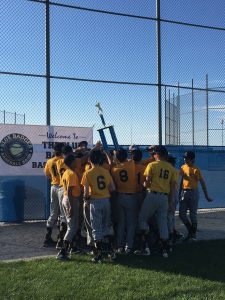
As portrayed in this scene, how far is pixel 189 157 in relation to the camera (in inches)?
383

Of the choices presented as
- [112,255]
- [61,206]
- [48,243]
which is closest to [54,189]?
[61,206]

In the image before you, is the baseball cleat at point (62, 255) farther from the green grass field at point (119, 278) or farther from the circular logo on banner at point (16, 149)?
the circular logo on banner at point (16, 149)

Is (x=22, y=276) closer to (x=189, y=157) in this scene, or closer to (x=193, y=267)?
(x=193, y=267)

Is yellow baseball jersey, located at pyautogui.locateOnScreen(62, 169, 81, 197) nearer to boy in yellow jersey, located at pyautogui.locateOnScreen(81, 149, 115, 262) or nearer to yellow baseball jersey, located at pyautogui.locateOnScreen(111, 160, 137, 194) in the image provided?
boy in yellow jersey, located at pyautogui.locateOnScreen(81, 149, 115, 262)

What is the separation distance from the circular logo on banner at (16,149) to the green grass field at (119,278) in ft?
13.4

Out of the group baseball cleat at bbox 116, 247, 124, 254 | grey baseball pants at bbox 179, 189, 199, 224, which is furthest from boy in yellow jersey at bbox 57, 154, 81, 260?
grey baseball pants at bbox 179, 189, 199, 224

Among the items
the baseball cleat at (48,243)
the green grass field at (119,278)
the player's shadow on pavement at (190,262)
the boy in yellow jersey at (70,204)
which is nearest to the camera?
the green grass field at (119,278)

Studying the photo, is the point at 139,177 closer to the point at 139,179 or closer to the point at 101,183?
the point at 139,179

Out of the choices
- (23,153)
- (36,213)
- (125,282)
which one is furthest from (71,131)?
(125,282)

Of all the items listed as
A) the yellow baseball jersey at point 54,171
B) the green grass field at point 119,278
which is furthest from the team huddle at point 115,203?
the green grass field at point 119,278

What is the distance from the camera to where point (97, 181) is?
25.0ft

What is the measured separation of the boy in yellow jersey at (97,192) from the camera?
7566 mm

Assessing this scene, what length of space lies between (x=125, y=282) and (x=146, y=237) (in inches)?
76.7

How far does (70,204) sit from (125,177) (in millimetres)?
1088
